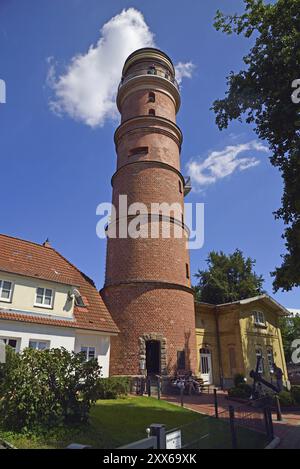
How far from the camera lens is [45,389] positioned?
9805mm

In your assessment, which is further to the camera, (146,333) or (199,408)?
(146,333)

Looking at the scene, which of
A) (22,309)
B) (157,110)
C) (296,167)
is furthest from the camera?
(157,110)

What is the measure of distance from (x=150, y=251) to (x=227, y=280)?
71.2ft

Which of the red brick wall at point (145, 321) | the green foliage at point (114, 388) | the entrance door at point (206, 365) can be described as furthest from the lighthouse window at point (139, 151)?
the entrance door at point (206, 365)

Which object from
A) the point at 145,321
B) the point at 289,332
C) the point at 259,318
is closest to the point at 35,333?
the point at 145,321

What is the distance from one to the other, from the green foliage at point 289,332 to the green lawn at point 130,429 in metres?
32.3

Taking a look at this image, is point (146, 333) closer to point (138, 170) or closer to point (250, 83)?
point (138, 170)

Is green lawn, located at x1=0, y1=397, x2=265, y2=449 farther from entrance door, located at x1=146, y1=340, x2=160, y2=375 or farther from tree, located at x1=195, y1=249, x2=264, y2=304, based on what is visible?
tree, located at x1=195, y1=249, x2=264, y2=304

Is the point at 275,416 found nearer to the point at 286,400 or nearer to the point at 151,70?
the point at 286,400

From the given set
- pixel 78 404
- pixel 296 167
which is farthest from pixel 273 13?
pixel 78 404

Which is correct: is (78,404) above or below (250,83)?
below

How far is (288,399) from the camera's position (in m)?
16.1

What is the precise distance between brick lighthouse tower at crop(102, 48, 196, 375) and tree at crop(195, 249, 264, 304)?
53.8ft

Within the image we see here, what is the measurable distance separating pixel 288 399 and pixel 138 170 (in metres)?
17.3
